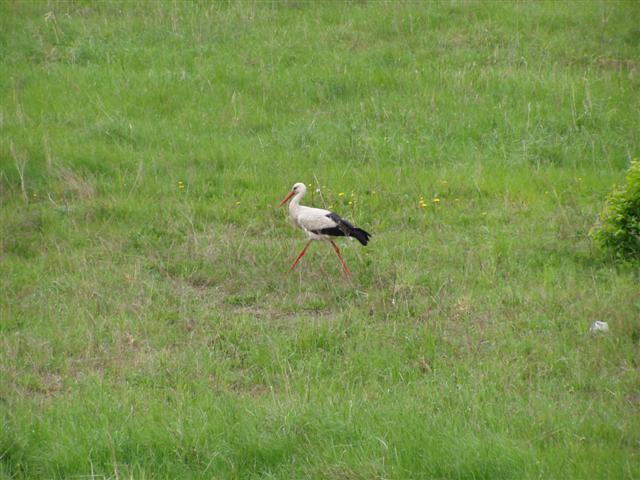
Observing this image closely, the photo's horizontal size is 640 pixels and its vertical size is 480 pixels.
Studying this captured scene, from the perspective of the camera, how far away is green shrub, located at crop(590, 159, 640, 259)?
9000 millimetres

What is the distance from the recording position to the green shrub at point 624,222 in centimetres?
900

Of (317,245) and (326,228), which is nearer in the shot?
(326,228)

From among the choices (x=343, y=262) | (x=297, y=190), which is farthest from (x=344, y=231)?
(x=297, y=190)

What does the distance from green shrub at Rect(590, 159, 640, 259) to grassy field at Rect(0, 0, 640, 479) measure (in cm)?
21

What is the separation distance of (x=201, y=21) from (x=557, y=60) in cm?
537

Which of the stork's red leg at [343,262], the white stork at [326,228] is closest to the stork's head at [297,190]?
the white stork at [326,228]

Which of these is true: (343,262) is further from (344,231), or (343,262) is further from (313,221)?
(313,221)

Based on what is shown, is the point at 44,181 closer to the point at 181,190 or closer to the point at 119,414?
the point at 181,190

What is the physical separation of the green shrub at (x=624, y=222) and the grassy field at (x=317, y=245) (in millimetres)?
206

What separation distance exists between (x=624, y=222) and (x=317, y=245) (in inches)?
117

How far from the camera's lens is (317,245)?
10258 millimetres

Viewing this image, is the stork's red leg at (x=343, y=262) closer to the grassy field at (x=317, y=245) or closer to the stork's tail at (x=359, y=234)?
the grassy field at (x=317, y=245)

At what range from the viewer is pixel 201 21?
15711mm

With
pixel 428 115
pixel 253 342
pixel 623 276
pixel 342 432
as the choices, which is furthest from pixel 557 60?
pixel 342 432
